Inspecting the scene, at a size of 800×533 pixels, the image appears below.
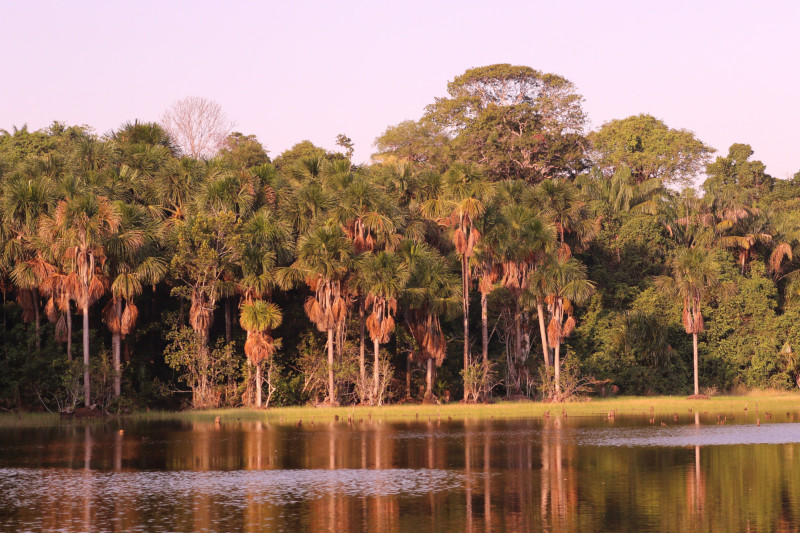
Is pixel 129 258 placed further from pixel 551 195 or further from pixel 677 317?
pixel 677 317

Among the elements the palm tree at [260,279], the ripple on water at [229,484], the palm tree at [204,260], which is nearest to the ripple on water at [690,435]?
the ripple on water at [229,484]

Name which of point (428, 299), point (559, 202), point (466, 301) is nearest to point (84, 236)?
point (428, 299)

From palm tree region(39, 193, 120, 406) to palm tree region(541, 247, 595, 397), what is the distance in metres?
23.3

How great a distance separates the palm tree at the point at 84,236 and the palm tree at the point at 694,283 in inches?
1244

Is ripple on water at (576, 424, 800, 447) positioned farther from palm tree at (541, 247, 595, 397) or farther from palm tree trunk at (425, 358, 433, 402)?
palm tree trunk at (425, 358, 433, 402)

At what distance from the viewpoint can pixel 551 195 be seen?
6488 cm

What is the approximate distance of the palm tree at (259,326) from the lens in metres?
55.6

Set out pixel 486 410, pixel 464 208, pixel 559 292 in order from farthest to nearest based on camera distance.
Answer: pixel 559 292, pixel 464 208, pixel 486 410

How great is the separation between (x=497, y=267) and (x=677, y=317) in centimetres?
1221

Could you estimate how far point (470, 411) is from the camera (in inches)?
2239

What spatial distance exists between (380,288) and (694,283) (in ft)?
61.8

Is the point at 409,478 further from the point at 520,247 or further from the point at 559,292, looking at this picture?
the point at 520,247

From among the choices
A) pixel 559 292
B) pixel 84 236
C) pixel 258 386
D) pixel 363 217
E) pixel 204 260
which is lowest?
pixel 258 386

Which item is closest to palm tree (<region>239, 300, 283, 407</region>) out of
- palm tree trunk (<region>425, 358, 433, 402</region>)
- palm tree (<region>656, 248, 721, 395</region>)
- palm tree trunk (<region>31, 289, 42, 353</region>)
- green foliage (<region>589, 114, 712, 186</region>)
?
palm tree trunk (<region>425, 358, 433, 402</region>)
